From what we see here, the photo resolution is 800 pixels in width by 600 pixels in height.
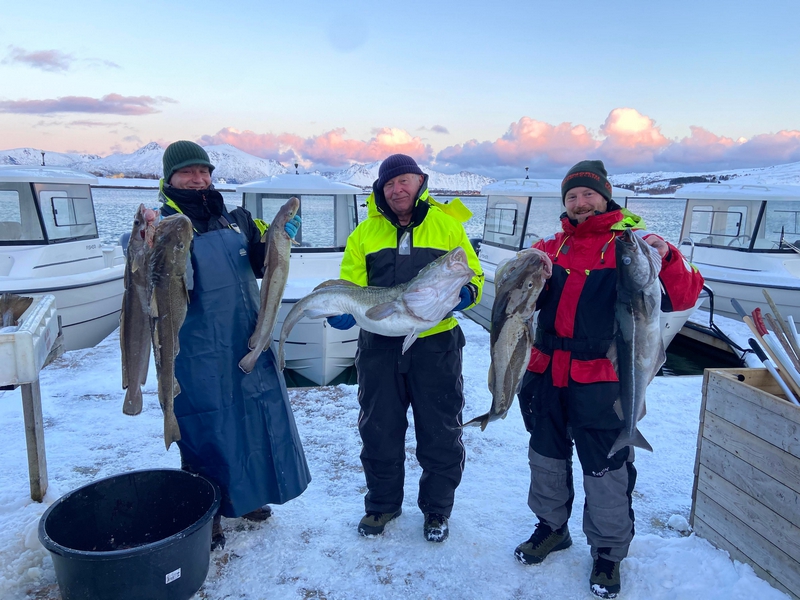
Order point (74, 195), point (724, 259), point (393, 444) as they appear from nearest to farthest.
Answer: point (393, 444) → point (74, 195) → point (724, 259)

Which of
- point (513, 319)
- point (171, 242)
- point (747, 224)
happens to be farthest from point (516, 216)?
point (171, 242)

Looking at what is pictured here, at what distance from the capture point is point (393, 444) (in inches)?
126

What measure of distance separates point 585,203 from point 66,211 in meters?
9.58

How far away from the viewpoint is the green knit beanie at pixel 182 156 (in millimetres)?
2842

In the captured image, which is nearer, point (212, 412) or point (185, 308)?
point (185, 308)

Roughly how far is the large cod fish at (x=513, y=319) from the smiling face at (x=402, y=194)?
27.1 inches

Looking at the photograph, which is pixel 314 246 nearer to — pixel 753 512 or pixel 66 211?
pixel 66 211

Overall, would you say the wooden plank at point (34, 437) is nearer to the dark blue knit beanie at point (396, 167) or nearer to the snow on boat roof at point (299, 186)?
the dark blue knit beanie at point (396, 167)

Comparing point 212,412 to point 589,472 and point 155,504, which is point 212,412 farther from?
point 589,472

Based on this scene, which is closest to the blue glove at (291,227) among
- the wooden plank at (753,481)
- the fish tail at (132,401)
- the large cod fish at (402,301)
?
the large cod fish at (402,301)

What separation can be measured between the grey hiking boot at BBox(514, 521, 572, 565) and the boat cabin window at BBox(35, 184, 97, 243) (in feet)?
30.1

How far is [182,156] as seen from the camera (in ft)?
9.37

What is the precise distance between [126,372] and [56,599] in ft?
3.92

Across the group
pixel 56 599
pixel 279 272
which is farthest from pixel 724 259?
pixel 56 599
